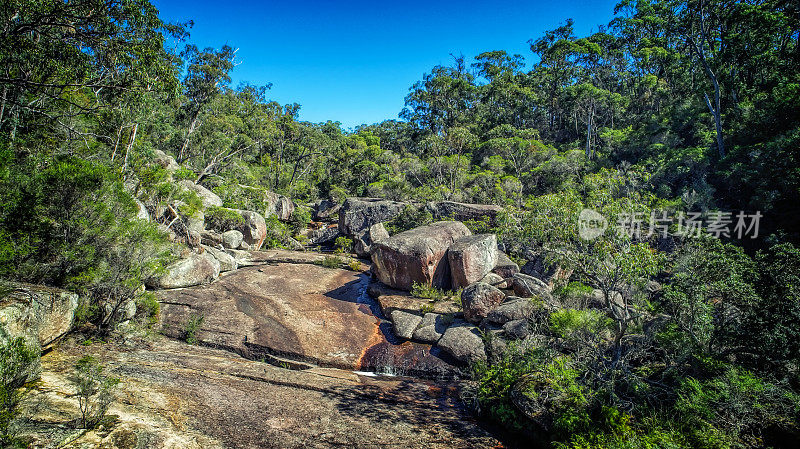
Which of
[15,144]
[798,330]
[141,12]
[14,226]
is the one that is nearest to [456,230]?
[798,330]

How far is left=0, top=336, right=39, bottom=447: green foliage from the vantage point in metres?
5.53

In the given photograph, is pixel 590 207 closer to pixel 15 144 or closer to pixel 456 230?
pixel 456 230

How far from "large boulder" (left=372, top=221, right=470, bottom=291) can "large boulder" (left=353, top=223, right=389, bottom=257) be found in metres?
5.37

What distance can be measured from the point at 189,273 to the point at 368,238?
1282 cm

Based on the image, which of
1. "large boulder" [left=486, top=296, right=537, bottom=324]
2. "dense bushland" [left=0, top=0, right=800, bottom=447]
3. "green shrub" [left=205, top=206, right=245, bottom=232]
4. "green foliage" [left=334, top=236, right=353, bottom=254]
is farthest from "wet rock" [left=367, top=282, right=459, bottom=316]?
"green shrub" [left=205, top=206, right=245, bottom=232]

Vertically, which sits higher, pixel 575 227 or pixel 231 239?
pixel 575 227

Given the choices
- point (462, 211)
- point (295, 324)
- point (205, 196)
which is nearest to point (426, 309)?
point (295, 324)

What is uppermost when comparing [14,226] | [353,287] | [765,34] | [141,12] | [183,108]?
[765,34]

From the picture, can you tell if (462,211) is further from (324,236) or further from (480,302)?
(324,236)

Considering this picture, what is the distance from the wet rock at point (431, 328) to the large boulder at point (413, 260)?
253 centimetres

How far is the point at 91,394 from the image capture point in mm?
6590

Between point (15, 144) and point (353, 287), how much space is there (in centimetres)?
1447

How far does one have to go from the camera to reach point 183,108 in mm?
34094

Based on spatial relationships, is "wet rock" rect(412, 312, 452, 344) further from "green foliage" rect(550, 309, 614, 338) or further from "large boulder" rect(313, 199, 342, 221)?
"large boulder" rect(313, 199, 342, 221)
